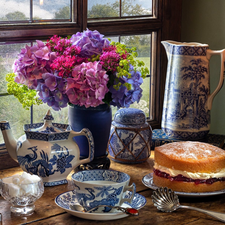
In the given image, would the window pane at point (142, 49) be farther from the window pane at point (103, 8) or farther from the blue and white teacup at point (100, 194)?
the blue and white teacup at point (100, 194)

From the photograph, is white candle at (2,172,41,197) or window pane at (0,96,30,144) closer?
white candle at (2,172,41,197)

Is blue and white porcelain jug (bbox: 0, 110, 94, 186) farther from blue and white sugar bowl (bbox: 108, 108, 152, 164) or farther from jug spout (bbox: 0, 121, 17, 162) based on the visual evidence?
blue and white sugar bowl (bbox: 108, 108, 152, 164)

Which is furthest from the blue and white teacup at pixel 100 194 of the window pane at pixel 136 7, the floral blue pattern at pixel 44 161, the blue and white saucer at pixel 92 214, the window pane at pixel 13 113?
the window pane at pixel 136 7

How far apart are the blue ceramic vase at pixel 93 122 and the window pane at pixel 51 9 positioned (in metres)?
0.41

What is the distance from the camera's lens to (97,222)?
100cm

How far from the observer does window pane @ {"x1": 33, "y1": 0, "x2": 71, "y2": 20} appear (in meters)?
1.48

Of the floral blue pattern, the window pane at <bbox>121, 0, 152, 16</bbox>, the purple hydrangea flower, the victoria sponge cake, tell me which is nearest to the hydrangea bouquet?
the purple hydrangea flower

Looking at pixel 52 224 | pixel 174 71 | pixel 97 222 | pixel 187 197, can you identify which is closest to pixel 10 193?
pixel 52 224

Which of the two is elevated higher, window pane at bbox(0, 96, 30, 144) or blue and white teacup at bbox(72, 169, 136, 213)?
window pane at bbox(0, 96, 30, 144)

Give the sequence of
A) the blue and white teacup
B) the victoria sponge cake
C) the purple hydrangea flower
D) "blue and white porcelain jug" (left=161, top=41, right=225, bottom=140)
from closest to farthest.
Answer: the blue and white teacup → the victoria sponge cake → the purple hydrangea flower → "blue and white porcelain jug" (left=161, top=41, right=225, bottom=140)

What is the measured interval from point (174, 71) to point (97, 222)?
76cm

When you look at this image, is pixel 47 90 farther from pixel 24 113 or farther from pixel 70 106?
pixel 24 113

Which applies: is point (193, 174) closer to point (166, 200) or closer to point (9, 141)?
point (166, 200)

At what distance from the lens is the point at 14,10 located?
142 cm
